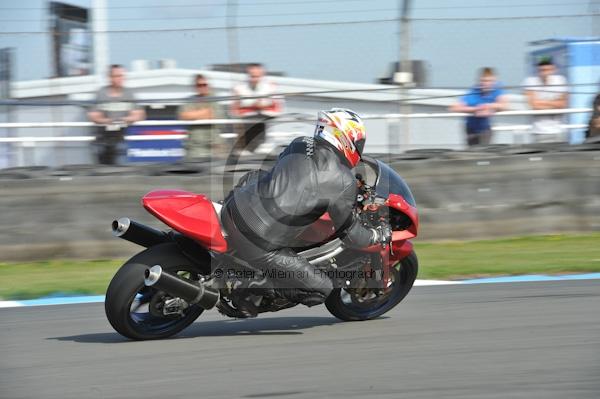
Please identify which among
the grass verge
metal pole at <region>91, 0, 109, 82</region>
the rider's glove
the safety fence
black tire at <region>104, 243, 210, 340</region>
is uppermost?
metal pole at <region>91, 0, 109, 82</region>

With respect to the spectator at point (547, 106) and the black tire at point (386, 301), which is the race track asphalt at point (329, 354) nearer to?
the black tire at point (386, 301)

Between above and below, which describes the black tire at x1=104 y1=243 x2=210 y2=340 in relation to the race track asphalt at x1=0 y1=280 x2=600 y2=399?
above

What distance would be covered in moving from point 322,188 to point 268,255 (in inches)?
21.1

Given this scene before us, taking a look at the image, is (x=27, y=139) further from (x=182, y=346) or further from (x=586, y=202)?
(x=586, y=202)

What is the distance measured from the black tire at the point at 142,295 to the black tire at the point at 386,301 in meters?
1.01

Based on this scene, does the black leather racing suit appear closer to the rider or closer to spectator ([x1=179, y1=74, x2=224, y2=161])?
the rider

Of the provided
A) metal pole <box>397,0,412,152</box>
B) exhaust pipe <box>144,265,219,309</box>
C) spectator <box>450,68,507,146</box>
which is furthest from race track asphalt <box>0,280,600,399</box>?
spectator <box>450,68,507,146</box>

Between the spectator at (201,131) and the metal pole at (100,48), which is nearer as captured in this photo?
the spectator at (201,131)

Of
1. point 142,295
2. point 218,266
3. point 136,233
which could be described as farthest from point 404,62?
point 142,295

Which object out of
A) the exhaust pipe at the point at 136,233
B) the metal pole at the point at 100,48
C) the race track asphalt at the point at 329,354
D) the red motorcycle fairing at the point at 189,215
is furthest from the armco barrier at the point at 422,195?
the red motorcycle fairing at the point at 189,215

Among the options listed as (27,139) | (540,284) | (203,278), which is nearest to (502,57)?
(540,284)

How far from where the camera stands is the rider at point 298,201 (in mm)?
5461

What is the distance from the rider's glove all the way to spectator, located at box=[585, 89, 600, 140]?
5044 millimetres

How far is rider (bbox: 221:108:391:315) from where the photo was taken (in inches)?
215
